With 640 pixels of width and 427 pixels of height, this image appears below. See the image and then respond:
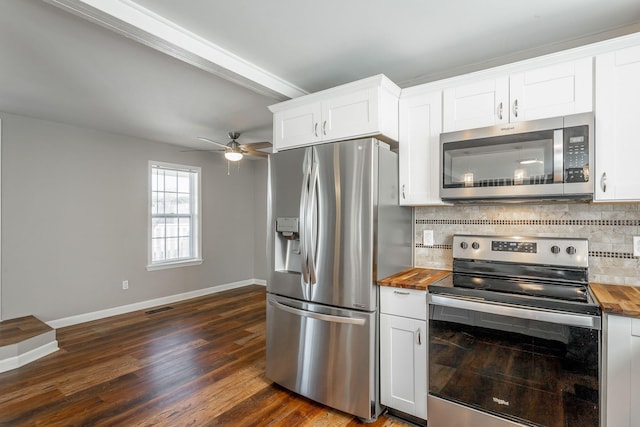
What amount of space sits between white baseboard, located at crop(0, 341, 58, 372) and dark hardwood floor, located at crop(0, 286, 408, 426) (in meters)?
0.07

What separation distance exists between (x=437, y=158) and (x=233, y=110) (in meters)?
2.31

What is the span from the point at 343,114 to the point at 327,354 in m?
1.69

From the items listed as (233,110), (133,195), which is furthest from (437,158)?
(133,195)

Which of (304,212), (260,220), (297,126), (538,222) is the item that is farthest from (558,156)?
(260,220)

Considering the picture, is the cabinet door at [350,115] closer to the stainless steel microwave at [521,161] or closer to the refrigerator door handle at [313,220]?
the refrigerator door handle at [313,220]

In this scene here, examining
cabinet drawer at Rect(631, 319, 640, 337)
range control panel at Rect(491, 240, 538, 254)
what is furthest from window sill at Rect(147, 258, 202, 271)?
cabinet drawer at Rect(631, 319, 640, 337)

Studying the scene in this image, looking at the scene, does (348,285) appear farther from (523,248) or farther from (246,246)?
(246,246)

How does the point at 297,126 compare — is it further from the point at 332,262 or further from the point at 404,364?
the point at 404,364

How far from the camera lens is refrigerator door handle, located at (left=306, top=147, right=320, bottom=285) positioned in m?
2.31

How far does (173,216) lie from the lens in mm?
5246

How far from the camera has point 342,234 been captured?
7.25 ft

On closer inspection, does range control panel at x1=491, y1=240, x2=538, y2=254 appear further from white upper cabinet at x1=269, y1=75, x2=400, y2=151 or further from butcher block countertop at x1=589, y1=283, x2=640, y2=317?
white upper cabinet at x1=269, y1=75, x2=400, y2=151

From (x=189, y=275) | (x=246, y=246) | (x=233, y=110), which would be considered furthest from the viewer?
(x=246, y=246)

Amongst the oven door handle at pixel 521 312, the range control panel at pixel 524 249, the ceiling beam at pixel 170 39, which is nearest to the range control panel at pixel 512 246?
the range control panel at pixel 524 249
